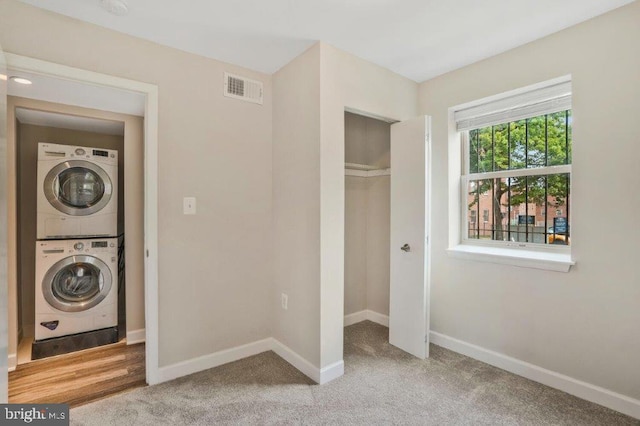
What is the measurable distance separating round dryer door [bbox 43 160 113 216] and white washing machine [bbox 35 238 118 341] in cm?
32

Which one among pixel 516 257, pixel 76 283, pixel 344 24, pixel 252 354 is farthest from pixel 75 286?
pixel 516 257

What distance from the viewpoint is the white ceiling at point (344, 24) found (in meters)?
1.84

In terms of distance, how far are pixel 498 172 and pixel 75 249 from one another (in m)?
3.81

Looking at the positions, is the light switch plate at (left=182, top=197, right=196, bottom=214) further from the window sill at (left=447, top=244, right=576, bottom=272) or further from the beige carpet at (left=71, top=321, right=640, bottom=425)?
the window sill at (left=447, top=244, right=576, bottom=272)

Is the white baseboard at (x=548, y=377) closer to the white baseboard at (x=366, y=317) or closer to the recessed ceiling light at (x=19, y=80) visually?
the white baseboard at (x=366, y=317)

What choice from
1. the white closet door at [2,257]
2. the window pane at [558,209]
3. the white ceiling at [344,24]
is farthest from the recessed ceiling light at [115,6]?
the window pane at [558,209]

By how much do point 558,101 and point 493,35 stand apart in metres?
0.68

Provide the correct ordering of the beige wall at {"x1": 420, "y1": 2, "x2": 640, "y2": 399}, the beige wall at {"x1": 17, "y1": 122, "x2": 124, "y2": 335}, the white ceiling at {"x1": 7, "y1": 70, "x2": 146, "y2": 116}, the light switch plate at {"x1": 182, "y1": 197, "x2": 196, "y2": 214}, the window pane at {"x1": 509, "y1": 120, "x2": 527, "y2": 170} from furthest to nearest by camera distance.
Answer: the beige wall at {"x1": 17, "y1": 122, "x2": 124, "y2": 335} < the window pane at {"x1": 509, "y1": 120, "x2": 527, "y2": 170} < the light switch plate at {"x1": 182, "y1": 197, "x2": 196, "y2": 214} < the white ceiling at {"x1": 7, "y1": 70, "x2": 146, "y2": 116} < the beige wall at {"x1": 420, "y1": 2, "x2": 640, "y2": 399}

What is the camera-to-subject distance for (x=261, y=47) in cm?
229

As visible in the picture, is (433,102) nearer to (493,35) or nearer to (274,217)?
(493,35)

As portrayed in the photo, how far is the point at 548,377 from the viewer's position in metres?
2.16

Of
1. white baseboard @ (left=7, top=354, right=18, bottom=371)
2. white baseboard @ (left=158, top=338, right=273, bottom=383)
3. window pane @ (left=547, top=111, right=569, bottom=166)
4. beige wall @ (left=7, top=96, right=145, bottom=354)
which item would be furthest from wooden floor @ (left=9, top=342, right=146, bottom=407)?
window pane @ (left=547, top=111, right=569, bottom=166)

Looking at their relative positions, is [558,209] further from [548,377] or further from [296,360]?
[296,360]

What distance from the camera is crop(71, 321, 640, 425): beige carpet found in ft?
5.98
